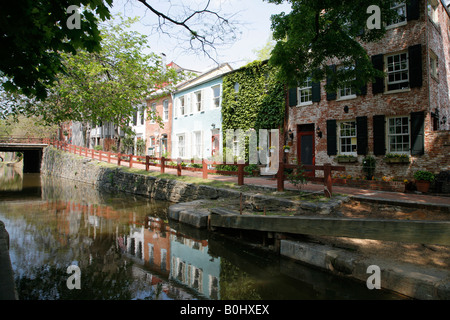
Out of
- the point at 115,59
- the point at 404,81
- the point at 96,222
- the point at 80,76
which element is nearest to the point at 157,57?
the point at 115,59

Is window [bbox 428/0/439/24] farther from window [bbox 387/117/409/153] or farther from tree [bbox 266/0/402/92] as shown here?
tree [bbox 266/0/402/92]

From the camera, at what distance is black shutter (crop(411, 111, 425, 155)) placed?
9.40m

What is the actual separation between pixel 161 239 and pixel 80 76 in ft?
35.1

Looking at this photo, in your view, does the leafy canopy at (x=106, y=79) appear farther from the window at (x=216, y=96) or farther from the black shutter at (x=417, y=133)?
the black shutter at (x=417, y=133)

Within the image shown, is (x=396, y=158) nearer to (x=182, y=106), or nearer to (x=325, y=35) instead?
(x=325, y=35)

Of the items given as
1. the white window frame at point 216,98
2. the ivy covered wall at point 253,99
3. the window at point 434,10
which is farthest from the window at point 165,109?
the window at point 434,10

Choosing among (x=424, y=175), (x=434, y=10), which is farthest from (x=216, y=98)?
(x=424, y=175)

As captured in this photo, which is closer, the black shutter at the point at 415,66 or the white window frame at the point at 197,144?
the black shutter at the point at 415,66

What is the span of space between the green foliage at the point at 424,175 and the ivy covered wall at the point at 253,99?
609cm

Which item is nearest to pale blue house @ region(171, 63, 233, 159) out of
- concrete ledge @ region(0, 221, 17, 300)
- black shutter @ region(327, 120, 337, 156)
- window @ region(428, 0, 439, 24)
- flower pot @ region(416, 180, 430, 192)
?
black shutter @ region(327, 120, 337, 156)

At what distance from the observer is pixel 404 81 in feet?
32.9

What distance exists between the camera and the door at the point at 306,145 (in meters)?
A: 12.3

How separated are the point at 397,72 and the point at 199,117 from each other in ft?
40.0

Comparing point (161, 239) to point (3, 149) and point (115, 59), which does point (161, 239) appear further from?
point (3, 149)
